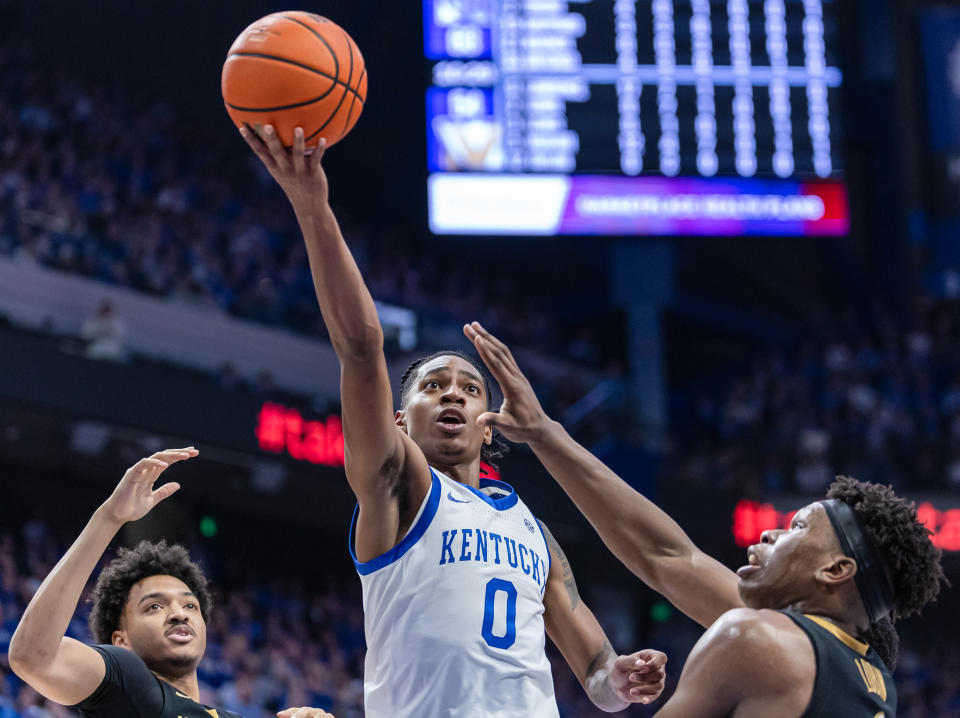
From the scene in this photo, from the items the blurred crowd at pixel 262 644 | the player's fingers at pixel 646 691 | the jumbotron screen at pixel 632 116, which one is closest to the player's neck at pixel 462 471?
the player's fingers at pixel 646 691

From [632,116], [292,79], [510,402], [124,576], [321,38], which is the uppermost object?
[632,116]

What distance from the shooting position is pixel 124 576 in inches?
158

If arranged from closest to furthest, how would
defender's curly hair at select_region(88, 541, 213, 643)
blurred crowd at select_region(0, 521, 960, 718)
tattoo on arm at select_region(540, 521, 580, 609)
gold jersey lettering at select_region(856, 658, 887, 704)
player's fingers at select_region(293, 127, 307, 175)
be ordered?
gold jersey lettering at select_region(856, 658, 887, 704)
player's fingers at select_region(293, 127, 307, 175)
tattoo on arm at select_region(540, 521, 580, 609)
defender's curly hair at select_region(88, 541, 213, 643)
blurred crowd at select_region(0, 521, 960, 718)

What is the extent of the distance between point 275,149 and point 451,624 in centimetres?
130

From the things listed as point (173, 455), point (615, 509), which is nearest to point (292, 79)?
point (173, 455)

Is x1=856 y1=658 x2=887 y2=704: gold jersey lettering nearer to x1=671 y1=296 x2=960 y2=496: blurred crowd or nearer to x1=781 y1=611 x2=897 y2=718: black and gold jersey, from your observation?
x1=781 y1=611 x2=897 y2=718: black and gold jersey

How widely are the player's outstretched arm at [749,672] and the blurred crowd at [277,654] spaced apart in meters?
6.19

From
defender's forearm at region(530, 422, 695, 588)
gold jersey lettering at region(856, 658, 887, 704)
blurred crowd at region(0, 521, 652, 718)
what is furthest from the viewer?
blurred crowd at region(0, 521, 652, 718)

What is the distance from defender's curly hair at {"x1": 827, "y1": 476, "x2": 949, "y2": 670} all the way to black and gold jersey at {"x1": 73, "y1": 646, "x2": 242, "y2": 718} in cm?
197

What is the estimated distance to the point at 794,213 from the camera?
1459 centimetres

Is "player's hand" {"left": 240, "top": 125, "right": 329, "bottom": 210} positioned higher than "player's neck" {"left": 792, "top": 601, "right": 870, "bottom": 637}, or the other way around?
"player's hand" {"left": 240, "top": 125, "right": 329, "bottom": 210}

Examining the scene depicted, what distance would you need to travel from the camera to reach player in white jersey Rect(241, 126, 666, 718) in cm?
309

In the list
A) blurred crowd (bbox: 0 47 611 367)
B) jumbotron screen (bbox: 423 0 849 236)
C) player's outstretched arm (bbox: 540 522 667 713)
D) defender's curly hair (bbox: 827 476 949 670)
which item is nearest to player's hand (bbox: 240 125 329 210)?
player's outstretched arm (bbox: 540 522 667 713)

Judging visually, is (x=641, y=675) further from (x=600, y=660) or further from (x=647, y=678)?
(x=600, y=660)
